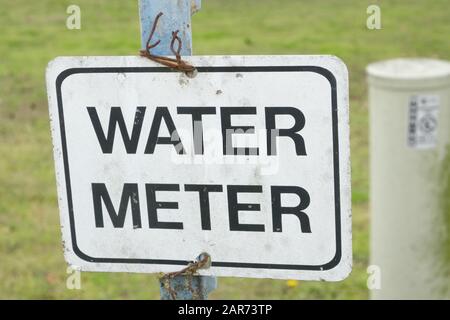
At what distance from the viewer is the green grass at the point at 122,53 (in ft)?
15.6

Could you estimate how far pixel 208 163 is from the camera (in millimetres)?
1785

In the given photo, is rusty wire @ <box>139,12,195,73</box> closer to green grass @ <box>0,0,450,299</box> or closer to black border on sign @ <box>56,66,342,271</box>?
black border on sign @ <box>56,66,342,271</box>

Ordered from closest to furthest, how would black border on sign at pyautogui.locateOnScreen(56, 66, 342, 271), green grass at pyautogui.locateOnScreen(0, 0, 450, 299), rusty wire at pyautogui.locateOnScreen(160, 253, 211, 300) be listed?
black border on sign at pyautogui.locateOnScreen(56, 66, 342, 271) < rusty wire at pyautogui.locateOnScreen(160, 253, 211, 300) < green grass at pyautogui.locateOnScreen(0, 0, 450, 299)

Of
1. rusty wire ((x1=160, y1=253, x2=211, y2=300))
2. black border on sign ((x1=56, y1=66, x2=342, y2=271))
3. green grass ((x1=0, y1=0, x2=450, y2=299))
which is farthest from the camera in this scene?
green grass ((x1=0, y1=0, x2=450, y2=299))

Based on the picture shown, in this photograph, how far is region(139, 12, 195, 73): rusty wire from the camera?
1749 mm

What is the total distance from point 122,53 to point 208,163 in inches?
286

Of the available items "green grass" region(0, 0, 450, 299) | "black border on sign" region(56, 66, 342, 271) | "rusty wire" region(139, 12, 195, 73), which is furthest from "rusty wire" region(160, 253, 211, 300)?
"green grass" region(0, 0, 450, 299)

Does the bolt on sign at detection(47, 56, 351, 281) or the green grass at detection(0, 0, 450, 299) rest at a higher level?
the bolt on sign at detection(47, 56, 351, 281)

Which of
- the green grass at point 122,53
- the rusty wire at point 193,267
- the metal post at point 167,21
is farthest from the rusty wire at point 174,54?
the green grass at point 122,53

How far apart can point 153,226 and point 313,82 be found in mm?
478

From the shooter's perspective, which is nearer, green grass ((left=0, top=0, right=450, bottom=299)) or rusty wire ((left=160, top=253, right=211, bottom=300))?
rusty wire ((left=160, top=253, right=211, bottom=300))

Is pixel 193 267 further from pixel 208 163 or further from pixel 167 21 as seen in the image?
pixel 167 21

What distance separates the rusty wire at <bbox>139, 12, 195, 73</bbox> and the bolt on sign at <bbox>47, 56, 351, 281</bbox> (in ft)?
0.05
